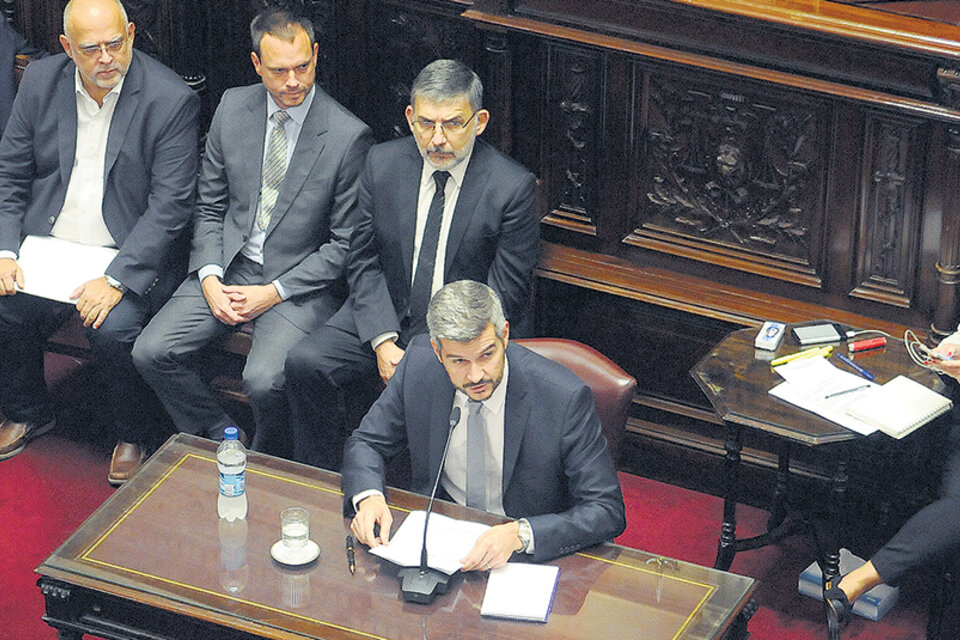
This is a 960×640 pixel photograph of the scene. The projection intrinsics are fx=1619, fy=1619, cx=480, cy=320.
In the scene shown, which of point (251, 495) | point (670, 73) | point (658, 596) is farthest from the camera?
point (670, 73)

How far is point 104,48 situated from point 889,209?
8.27 ft

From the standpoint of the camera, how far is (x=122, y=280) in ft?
17.4

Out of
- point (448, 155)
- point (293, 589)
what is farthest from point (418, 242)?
point (293, 589)

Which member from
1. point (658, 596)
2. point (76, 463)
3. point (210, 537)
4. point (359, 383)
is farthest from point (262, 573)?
point (76, 463)

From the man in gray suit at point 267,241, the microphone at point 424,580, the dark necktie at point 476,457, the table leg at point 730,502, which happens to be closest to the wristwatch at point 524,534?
the microphone at point 424,580

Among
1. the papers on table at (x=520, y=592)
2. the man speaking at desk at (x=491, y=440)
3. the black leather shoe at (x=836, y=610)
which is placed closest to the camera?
the papers on table at (x=520, y=592)

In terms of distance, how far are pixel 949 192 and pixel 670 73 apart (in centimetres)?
92

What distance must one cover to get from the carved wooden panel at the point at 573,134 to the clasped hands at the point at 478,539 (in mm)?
1723

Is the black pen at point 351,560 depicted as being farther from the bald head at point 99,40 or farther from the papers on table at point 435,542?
the bald head at point 99,40

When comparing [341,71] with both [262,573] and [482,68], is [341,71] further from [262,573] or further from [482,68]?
[262,573]

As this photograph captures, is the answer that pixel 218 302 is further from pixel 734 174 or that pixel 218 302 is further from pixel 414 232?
pixel 734 174

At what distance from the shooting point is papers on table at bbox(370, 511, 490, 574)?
368cm

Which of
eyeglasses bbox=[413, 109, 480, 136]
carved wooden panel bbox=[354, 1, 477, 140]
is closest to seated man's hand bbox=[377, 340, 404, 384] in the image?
eyeglasses bbox=[413, 109, 480, 136]

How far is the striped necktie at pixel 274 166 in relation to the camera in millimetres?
5285
